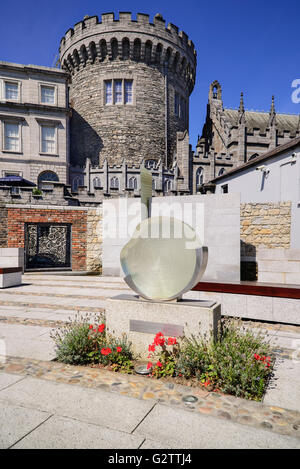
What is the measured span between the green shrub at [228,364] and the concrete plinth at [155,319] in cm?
22

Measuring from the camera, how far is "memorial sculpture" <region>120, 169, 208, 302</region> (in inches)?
184

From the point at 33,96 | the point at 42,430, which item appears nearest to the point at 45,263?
the point at 42,430

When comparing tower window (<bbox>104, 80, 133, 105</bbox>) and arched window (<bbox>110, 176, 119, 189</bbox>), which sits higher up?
tower window (<bbox>104, 80, 133, 105</bbox>)

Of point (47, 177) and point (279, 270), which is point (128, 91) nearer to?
point (47, 177)

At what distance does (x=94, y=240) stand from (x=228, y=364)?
461 inches

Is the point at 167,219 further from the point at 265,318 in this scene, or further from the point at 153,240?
the point at 265,318

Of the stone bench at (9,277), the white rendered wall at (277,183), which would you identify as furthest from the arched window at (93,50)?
the stone bench at (9,277)

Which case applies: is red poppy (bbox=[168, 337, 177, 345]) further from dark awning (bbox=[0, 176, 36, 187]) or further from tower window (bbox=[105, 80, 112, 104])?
tower window (bbox=[105, 80, 112, 104])

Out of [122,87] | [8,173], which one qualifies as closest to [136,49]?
[122,87]

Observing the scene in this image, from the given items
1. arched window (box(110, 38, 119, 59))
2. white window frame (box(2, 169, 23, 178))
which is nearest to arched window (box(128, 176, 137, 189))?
white window frame (box(2, 169, 23, 178))

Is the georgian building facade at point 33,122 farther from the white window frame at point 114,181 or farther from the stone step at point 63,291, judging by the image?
the stone step at point 63,291

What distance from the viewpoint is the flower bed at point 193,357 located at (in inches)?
147

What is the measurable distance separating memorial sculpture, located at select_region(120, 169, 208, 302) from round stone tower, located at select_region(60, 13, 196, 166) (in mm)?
30078

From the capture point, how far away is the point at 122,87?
111 ft
